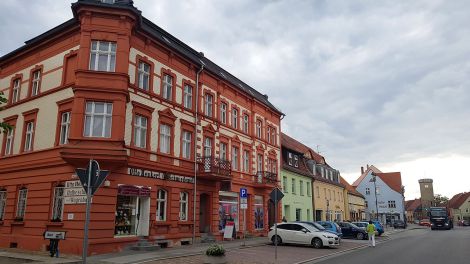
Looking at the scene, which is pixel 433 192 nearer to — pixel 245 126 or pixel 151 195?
pixel 245 126

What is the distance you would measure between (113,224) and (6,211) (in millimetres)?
7417

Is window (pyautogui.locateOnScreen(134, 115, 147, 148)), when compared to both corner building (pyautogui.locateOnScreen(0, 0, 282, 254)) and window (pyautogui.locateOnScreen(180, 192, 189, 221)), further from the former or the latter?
window (pyautogui.locateOnScreen(180, 192, 189, 221))

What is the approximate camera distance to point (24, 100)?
894 inches

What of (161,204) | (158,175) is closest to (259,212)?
(161,204)

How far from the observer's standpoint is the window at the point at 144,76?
21.5m

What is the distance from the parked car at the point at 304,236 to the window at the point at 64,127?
13.7 metres

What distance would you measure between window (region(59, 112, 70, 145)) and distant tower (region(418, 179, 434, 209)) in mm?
129856

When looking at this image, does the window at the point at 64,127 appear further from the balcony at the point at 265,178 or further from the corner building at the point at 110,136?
the balcony at the point at 265,178

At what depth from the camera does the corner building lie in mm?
18469

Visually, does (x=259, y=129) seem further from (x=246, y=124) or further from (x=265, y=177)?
(x=265, y=177)

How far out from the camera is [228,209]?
28781 millimetres

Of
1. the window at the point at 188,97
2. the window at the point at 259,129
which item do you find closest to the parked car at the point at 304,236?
the window at the point at 188,97

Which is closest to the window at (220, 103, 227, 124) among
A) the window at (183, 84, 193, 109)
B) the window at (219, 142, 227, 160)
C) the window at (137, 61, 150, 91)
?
the window at (219, 142, 227, 160)

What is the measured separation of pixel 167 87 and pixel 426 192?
415ft
